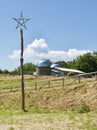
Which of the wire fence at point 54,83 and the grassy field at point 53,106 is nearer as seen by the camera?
the grassy field at point 53,106

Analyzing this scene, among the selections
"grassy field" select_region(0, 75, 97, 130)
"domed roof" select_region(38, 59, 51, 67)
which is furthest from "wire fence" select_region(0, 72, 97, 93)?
"domed roof" select_region(38, 59, 51, 67)

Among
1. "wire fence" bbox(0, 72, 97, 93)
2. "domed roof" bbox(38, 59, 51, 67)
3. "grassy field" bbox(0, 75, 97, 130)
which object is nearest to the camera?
"grassy field" bbox(0, 75, 97, 130)

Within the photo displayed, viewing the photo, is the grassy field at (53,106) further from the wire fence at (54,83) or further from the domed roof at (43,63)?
the domed roof at (43,63)

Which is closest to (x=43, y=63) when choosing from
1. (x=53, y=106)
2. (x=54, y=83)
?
(x=54, y=83)

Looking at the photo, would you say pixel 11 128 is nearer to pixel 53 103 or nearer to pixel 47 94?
pixel 53 103

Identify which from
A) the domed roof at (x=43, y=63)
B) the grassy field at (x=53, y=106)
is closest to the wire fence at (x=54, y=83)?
the grassy field at (x=53, y=106)

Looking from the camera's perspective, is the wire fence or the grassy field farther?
the wire fence

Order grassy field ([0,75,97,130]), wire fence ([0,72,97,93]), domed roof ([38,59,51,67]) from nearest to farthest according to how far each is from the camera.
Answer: grassy field ([0,75,97,130]) < wire fence ([0,72,97,93]) < domed roof ([38,59,51,67])

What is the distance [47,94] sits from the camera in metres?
38.6

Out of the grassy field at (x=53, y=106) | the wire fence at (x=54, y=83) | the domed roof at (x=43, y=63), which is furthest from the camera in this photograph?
the domed roof at (x=43, y=63)

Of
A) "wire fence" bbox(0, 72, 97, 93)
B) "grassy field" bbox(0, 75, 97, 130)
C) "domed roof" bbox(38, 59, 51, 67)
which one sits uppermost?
"domed roof" bbox(38, 59, 51, 67)

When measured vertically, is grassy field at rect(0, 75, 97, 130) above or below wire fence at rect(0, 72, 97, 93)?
below

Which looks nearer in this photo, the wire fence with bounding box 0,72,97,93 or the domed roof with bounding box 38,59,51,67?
the wire fence with bounding box 0,72,97,93

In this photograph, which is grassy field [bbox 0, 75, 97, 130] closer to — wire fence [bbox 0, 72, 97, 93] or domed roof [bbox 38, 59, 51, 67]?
wire fence [bbox 0, 72, 97, 93]
